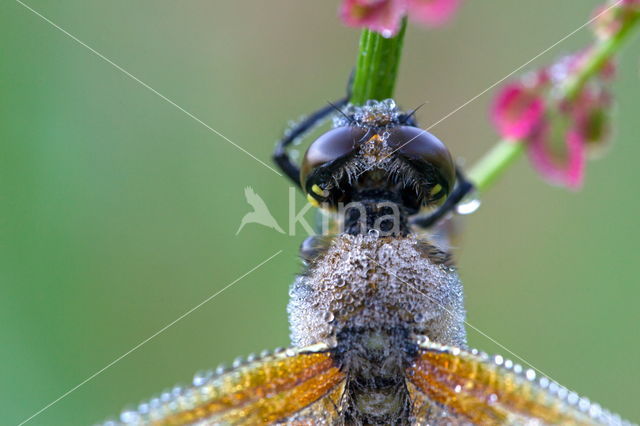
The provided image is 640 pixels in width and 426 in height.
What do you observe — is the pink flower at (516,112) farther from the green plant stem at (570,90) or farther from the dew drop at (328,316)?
the dew drop at (328,316)

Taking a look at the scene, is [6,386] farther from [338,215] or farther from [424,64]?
[424,64]

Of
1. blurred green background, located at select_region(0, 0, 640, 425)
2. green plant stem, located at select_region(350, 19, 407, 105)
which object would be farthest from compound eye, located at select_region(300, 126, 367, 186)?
blurred green background, located at select_region(0, 0, 640, 425)

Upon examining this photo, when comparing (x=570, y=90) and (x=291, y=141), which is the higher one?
(x=291, y=141)

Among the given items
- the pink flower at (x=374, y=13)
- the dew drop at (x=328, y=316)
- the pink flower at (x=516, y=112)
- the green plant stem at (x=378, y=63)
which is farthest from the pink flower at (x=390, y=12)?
the dew drop at (x=328, y=316)

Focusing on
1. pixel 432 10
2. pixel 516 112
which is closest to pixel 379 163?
pixel 516 112

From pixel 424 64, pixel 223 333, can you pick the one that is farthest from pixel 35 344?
pixel 424 64

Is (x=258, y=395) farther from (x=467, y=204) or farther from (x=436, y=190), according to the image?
(x=467, y=204)

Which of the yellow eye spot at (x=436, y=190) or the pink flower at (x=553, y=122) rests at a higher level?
the pink flower at (x=553, y=122)
